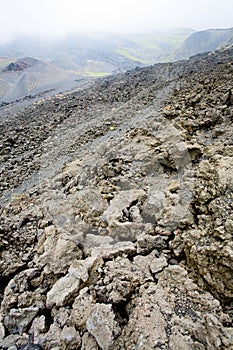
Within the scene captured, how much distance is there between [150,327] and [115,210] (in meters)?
2.18

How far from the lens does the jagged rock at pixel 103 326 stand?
2.88m

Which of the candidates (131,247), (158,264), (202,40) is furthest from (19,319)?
(202,40)

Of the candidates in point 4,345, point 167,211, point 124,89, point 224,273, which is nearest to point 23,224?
point 4,345

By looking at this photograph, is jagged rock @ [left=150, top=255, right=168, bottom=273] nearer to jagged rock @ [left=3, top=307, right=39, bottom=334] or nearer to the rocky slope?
the rocky slope

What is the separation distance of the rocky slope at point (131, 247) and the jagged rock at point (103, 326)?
0.4 inches

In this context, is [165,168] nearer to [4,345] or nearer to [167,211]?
[167,211]

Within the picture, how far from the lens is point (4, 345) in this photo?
3293mm

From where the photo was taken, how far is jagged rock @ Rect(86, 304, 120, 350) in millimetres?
2877

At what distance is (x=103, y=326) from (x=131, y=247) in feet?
3.92

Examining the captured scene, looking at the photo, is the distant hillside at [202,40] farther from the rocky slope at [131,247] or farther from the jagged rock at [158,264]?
the jagged rock at [158,264]

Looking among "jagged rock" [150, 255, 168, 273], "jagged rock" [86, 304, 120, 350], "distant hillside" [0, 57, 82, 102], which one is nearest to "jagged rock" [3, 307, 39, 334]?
"jagged rock" [86, 304, 120, 350]

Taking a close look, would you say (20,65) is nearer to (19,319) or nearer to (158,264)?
(19,319)

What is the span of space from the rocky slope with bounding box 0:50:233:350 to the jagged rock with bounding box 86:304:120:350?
0.04ft

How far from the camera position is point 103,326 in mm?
2967
